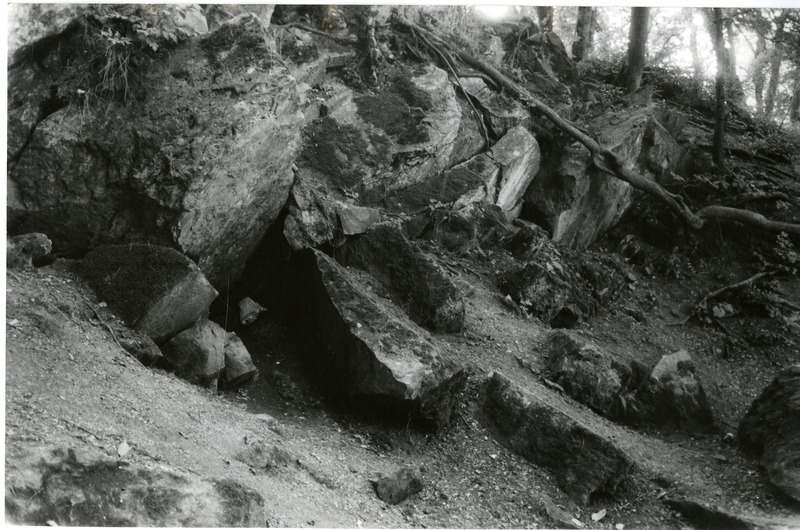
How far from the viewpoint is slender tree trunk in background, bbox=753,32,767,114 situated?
904cm

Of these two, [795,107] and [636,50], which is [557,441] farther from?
[636,50]

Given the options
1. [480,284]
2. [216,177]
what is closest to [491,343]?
[480,284]

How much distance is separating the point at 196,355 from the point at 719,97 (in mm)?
10666

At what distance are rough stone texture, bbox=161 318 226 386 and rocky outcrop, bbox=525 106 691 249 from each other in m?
6.38

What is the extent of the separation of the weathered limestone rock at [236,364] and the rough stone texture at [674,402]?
482 centimetres

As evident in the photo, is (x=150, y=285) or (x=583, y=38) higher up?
(x=583, y=38)

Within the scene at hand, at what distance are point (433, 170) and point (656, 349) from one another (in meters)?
4.47

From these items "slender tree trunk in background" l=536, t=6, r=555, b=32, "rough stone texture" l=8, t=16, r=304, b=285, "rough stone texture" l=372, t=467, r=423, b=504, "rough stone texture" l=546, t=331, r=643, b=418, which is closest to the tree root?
"slender tree trunk in background" l=536, t=6, r=555, b=32

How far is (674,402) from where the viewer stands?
706 centimetres

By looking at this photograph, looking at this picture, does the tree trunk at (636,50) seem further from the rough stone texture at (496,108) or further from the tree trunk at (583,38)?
the rough stone texture at (496,108)

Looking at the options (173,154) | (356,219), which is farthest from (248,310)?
(173,154)

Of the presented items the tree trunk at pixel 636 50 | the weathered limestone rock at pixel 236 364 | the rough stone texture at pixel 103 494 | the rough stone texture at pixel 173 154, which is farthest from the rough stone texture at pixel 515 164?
the rough stone texture at pixel 103 494

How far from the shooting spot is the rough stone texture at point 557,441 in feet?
19.0

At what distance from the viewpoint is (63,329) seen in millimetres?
4789
